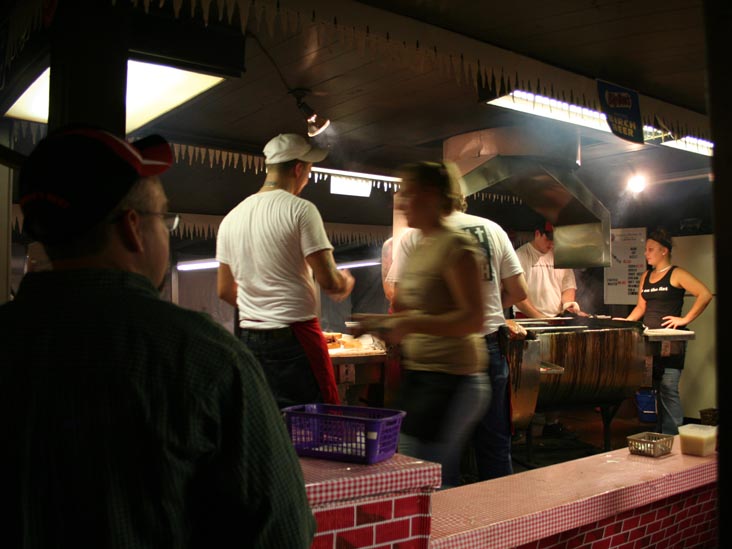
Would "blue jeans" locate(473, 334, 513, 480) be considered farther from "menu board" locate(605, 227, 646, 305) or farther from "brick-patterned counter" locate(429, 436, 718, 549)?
"menu board" locate(605, 227, 646, 305)

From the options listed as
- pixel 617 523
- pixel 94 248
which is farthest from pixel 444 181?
pixel 94 248

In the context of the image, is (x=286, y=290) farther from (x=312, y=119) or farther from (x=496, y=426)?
(x=312, y=119)

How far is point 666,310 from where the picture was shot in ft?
23.9

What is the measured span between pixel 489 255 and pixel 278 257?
1.22 m

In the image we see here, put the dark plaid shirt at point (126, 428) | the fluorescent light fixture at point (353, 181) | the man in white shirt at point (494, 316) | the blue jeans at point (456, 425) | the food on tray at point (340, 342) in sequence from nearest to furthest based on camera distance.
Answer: the dark plaid shirt at point (126, 428)
the blue jeans at point (456, 425)
the man in white shirt at point (494, 316)
the food on tray at point (340, 342)
the fluorescent light fixture at point (353, 181)

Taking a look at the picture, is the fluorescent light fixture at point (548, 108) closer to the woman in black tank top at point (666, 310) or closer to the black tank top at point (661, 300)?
the woman in black tank top at point (666, 310)

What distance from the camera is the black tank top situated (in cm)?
724

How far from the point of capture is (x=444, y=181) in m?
3.12

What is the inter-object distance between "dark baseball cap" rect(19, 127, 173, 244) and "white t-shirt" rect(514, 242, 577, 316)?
22.1 feet

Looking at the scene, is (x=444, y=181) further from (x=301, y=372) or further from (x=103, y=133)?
(x=103, y=133)

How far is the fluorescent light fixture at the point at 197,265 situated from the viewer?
31.0 ft

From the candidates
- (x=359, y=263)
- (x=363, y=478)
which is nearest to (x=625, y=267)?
(x=359, y=263)

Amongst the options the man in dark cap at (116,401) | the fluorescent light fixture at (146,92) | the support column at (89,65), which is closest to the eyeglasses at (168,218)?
the man in dark cap at (116,401)

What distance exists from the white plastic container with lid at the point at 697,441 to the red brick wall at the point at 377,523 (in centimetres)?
225
